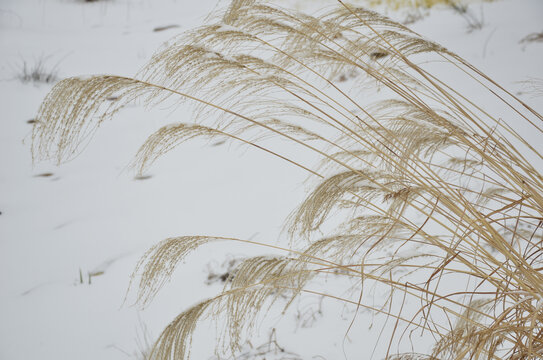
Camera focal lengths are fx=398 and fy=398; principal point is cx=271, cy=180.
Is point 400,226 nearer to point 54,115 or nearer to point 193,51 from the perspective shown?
point 193,51

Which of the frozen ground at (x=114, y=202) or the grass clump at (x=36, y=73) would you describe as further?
the grass clump at (x=36, y=73)

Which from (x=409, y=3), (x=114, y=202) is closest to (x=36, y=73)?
(x=114, y=202)

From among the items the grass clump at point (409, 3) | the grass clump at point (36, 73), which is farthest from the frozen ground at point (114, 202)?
the grass clump at point (409, 3)

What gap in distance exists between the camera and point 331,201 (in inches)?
37.3

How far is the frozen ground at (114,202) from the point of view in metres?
1.57

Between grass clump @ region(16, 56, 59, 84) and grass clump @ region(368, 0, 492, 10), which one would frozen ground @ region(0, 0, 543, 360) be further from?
grass clump @ region(368, 0, 492, 10)

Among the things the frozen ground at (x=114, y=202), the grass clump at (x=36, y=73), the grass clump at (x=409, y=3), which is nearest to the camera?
the frozen ground at (x=114, y=202)

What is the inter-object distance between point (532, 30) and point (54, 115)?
400 cm

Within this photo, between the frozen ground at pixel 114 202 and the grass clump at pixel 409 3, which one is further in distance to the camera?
the grass clump at pixel 409 3

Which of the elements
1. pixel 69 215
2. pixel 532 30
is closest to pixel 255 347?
pixel 69 215

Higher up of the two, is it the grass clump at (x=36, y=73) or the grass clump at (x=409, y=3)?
the grass clump at (x=409, y=3)

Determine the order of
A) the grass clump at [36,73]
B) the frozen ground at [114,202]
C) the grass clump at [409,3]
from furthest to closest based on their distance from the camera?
the grass clump at [409,3], the grass clump at [36,73], the frozen ground at [114,202]

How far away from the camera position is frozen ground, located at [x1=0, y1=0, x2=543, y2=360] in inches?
61.8

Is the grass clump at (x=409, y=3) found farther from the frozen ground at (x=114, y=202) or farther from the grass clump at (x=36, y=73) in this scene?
the grass clump at (x=36, y=73)
